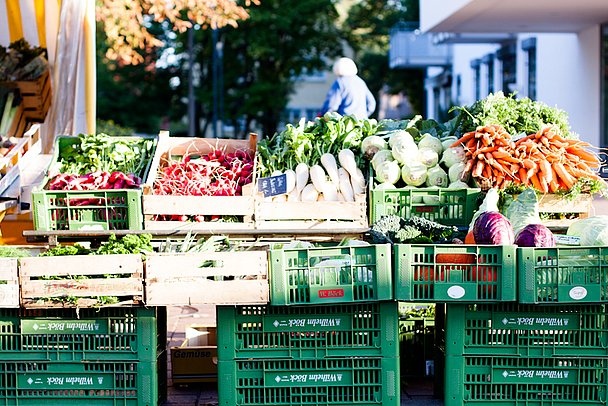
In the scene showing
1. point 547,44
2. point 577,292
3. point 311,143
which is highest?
point 547,44

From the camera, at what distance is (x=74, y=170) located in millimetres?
7457

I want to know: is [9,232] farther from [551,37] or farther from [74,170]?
[551,37]

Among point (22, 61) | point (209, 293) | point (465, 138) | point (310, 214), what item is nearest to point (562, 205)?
point (465, 138)

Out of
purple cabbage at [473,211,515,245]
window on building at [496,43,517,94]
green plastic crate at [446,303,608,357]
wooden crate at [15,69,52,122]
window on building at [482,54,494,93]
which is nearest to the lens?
green plastic crate at [446,303,608,357]

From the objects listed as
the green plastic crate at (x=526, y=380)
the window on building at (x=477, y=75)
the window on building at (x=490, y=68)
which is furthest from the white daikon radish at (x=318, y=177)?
the window on building at (x=477, y=75)

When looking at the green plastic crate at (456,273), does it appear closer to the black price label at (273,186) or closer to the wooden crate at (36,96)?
the black price label at (273,186)

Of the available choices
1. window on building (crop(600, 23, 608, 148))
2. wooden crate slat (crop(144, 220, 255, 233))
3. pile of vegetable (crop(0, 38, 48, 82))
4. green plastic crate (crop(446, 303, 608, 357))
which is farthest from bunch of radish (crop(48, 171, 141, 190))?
window on building (crop(600, 23, 608, 148))

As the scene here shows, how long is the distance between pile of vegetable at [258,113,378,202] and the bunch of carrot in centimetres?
96

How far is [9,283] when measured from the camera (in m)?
5.27

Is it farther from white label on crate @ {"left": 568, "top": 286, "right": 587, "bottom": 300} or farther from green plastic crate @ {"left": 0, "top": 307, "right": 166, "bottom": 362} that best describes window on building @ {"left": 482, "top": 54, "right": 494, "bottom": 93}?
green plastic crate @ {"left": 0, "top": 307, "right": 166, "bottom": 362}

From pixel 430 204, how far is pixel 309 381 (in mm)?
1817

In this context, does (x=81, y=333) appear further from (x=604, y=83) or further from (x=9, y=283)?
(x=604, y=83)

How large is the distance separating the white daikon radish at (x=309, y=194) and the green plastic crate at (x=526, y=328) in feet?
6.48

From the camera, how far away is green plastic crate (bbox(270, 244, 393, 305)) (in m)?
5.25
